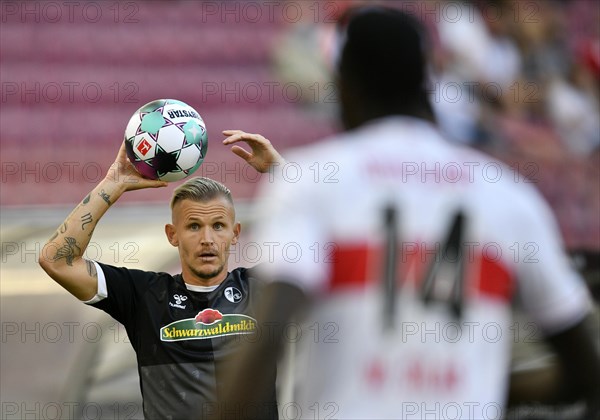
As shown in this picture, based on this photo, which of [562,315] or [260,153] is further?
[260,153]

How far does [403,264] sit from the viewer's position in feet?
7.84

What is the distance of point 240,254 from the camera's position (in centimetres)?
745

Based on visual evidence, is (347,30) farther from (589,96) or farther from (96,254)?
(589,96)

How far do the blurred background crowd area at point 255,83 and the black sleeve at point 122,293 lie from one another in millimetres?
6592

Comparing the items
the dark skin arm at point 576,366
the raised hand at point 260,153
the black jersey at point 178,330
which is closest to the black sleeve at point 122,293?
the black jersey at point 178,330

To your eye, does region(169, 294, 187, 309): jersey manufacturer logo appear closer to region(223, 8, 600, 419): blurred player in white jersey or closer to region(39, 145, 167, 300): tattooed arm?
region(39, 145, 167, 300): tattooed arm

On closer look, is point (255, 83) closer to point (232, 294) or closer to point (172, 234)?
point (172, 234)

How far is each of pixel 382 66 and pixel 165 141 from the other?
2004 mm

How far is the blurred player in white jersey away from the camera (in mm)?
2344

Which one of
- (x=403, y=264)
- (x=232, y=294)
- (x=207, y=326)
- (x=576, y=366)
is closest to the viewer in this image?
(x=403, y=264)

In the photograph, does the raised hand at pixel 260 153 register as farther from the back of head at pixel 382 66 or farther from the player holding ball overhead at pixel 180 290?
the back of head at pixel 382 66

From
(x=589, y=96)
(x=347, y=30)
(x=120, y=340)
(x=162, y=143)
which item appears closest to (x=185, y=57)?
(x=589, y=96)

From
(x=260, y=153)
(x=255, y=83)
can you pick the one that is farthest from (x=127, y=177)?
(x=255, y=83)

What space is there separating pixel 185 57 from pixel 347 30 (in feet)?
34.6
